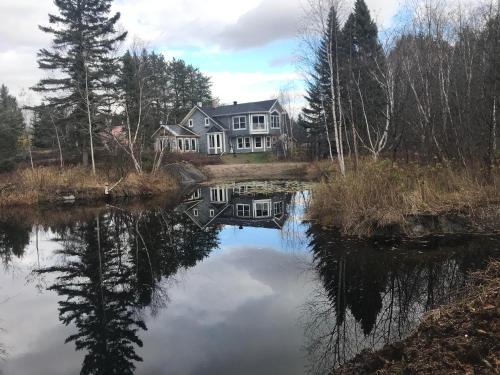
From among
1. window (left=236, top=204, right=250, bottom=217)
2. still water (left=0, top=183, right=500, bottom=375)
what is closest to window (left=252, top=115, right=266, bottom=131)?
window (left=236, top=204, right=250, bottom=217)

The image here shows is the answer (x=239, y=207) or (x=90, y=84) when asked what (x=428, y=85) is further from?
(x=90, y=84)

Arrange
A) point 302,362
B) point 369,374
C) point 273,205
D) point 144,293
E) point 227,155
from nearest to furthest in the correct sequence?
point 369,374, point 302,362, point 144,293, point 273,205, point 227,155

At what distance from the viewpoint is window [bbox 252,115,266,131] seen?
1865 inches

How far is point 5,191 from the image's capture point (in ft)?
74.5

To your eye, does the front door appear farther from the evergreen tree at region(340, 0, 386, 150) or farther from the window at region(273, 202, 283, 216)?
the window at region(273, 202, 283, 216)

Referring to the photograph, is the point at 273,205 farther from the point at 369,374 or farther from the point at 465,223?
Result: the point at 369,374

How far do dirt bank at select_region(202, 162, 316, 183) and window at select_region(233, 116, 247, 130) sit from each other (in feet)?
33.6

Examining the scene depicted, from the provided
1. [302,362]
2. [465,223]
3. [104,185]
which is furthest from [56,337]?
[104,185]

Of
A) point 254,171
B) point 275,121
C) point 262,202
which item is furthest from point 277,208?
point 275,121

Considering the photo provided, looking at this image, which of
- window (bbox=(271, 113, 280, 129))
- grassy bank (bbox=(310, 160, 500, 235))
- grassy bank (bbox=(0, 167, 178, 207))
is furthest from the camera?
window (bbox=(271, 113, 280, 129))

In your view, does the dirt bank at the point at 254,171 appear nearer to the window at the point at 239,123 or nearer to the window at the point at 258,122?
the window at the point at 258,122

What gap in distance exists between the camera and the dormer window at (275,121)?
4844 centimetres

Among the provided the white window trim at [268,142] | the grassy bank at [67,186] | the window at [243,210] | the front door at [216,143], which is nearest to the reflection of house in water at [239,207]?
the window at [243,210]

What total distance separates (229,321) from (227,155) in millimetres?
40133
